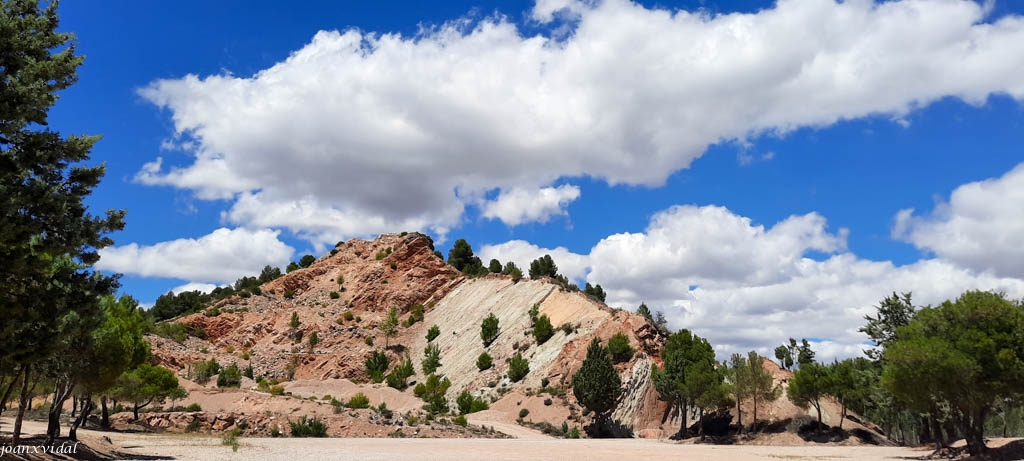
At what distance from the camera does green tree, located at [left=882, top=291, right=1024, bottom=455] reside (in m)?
23.1

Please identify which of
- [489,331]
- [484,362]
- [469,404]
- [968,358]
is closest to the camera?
[968,358]

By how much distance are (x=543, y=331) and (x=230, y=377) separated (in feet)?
106

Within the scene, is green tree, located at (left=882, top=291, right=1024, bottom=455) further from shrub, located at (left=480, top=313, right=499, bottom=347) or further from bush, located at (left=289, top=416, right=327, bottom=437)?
shrub, located at (left=480, top=313, right=499, bottom=347)

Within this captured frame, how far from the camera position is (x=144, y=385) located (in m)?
36.7

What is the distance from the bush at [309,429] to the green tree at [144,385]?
7636 millimetres

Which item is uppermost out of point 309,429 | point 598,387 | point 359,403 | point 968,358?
point 968,358

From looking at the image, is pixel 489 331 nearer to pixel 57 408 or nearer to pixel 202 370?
pixel 202 370

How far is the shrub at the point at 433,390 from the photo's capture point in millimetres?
59806

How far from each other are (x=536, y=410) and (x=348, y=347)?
35.4 meters

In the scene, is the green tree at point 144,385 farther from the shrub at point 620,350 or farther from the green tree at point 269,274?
the green tree at point 269,274

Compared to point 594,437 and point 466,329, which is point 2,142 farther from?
point 466,329

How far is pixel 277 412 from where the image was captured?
41250 mm

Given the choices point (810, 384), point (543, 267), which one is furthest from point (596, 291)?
point (810, 384)

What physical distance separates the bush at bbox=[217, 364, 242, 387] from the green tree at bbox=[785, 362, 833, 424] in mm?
50019
